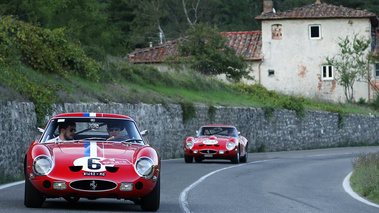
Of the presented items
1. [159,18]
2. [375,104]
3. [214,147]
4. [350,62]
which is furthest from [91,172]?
[159,18]

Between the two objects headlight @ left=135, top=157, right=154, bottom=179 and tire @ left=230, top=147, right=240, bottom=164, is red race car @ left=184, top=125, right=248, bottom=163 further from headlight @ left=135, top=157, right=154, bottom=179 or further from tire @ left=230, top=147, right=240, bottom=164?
headlight @ left=135, top=157, right=154, bottom=179

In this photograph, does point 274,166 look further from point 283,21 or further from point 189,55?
point 283,21

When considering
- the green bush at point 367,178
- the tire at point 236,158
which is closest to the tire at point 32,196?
the green bush at point 367,178

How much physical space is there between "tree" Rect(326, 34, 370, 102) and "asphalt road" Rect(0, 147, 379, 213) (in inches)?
1432

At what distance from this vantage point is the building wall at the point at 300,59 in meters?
60.7

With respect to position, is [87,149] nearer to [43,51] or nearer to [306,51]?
[43,51]

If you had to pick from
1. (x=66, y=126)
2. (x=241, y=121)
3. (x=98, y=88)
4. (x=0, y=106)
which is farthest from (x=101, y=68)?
(x=66, y=126)

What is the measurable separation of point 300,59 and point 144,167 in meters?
52.0

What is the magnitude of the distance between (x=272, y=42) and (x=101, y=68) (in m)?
29.9

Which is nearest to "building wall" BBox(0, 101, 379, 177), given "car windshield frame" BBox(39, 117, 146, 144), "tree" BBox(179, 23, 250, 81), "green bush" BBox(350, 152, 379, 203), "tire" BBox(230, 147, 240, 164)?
"tire" BBox(230, 147, 240, 164)

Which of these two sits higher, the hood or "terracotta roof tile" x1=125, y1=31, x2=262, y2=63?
"terracotta roof tile" x1=125, y1=31, x2=262, y2=63

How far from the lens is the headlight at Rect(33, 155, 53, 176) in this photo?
33.3 ft

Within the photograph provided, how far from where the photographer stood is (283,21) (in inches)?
2402

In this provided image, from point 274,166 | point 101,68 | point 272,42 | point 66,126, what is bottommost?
point 274,166
